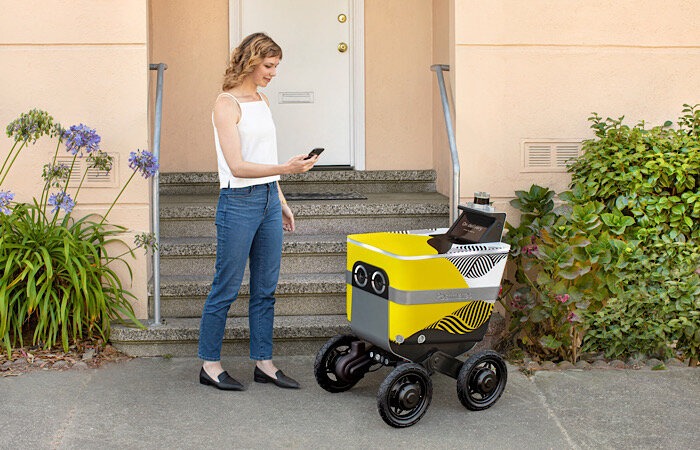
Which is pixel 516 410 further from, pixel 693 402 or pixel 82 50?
pixel 82 50

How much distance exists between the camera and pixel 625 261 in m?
4.97

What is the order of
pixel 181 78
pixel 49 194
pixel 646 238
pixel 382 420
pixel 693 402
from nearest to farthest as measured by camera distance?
pixel 382 420
pixel 693 402
pixel 646 238
pixel 49 194
pixel 181 78

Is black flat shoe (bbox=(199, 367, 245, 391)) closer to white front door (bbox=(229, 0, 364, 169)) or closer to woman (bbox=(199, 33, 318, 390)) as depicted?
woman (bbox=(199, 33, 318, 390))

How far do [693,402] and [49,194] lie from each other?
3639 mm

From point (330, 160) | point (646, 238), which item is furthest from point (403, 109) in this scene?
point (646, 238)

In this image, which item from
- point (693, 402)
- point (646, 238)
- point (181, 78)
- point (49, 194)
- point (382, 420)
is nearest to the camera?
point (382, 420)

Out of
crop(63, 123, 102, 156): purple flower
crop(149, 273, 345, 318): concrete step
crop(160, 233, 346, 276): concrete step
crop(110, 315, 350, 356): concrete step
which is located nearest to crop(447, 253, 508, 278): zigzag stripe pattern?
crop(110, 315, 350, 356): concrete step

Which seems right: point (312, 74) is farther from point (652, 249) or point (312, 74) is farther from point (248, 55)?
point (652, 249)

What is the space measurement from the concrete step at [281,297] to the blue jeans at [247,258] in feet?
2.33

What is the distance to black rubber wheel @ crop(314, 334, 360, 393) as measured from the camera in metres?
4.41

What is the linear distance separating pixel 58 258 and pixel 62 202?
304mm

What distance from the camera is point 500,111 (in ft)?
18.2

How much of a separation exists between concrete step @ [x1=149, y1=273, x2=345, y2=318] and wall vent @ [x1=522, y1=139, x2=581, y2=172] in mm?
1346

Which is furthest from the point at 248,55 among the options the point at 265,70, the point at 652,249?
the point at 652,249
